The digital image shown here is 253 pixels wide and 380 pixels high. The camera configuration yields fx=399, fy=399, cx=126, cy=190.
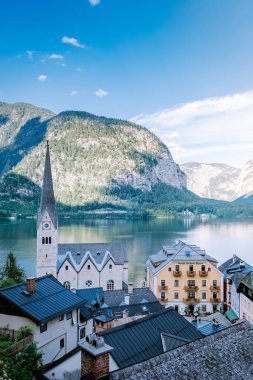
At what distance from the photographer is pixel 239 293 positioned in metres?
43.2

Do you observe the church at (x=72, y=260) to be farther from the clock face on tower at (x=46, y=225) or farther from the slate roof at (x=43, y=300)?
the slate roof at (x=43, y=300)

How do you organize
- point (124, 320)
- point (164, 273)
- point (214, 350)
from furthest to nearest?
point (164, 273), point (124, 320), point (214, 350)

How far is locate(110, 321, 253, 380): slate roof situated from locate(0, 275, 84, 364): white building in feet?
25.1

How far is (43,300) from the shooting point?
69.6 ft

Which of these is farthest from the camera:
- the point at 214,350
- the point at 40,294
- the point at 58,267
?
the point at 58,267

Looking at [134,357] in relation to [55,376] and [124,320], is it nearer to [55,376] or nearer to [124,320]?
[55,376]

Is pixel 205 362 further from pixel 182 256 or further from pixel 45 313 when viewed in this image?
pixel 182 256

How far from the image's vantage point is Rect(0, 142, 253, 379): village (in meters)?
13.3

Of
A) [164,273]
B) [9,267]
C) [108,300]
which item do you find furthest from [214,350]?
[9,267]

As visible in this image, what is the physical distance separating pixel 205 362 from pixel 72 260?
43.8m

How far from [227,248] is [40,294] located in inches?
4296

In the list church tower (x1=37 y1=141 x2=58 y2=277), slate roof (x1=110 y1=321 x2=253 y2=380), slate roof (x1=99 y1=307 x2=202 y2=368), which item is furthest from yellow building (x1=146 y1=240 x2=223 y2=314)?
slate roof (x1=110 y1=321 x2=253 y2=380)

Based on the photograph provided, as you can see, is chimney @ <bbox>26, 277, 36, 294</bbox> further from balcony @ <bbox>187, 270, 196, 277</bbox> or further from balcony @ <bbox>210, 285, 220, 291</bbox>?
balcony @ <bbox>210, 285, 220, 291</bbox>

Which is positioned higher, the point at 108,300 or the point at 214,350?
the point at 214,350
